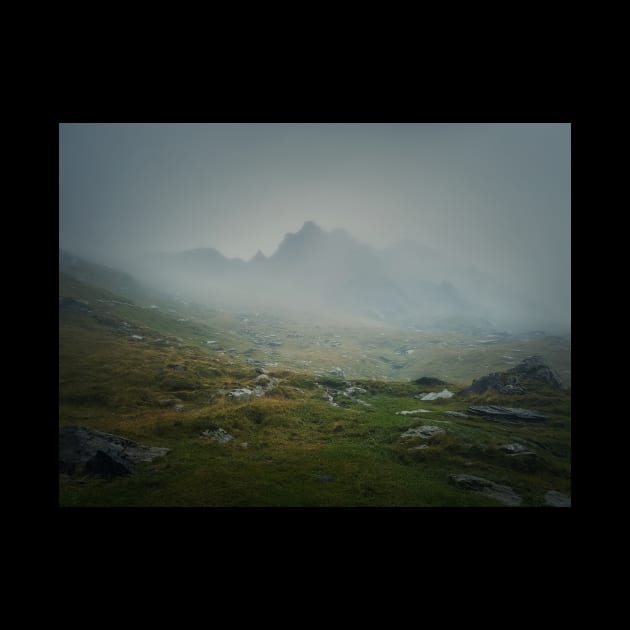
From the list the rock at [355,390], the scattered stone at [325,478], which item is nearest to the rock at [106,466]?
the scattered stone at [325,478]

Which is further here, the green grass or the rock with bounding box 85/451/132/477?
the rock with bounding box 85/451/132/477

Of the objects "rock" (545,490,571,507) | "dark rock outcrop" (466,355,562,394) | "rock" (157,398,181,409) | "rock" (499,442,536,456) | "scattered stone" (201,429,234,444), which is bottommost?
"rock" (545,490,571,507)

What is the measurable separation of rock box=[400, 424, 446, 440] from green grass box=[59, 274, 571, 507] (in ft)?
1.64

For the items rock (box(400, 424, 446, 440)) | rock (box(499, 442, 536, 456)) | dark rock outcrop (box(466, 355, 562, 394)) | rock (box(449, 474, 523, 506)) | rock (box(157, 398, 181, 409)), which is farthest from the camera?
dark rock outcrop (box(466, 355, 562, 394))

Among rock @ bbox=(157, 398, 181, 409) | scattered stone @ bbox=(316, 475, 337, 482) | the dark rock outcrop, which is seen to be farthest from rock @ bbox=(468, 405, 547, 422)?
rock @ bbox=(157, 398, 181, 409)

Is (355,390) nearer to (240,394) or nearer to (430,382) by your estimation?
(430,382)

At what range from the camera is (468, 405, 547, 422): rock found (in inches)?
991

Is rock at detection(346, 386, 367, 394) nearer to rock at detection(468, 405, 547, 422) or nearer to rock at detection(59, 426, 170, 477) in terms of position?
rock at detection(468, 405, 547, 422)

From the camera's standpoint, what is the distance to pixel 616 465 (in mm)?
18359

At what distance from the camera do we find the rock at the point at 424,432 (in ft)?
71.8

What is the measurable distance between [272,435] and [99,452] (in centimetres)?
1179

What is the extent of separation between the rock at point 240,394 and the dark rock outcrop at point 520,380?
24.8 meters
